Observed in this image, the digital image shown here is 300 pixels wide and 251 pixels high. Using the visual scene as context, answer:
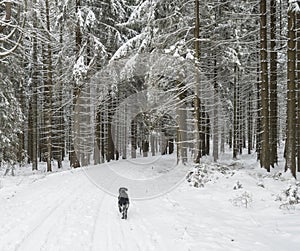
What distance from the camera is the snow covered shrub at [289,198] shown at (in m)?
9.58

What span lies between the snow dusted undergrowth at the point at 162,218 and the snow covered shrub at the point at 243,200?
31 mm

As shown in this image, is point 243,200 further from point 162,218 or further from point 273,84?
point 273,84

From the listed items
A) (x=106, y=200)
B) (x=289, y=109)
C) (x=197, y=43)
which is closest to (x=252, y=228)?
(x=106, y=200)

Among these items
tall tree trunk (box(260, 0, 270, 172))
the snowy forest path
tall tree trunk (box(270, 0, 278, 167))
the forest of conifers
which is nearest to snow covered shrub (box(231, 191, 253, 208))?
the snowy forest path

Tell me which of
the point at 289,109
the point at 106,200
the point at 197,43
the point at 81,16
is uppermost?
the point at 81,16

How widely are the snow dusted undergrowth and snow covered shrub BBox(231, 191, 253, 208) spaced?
31 mm

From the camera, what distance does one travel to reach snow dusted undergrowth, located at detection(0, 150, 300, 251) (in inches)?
268

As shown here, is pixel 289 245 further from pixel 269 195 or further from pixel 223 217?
pixel 269 195

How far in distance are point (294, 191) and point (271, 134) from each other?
10.4m

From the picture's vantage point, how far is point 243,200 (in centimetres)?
1040

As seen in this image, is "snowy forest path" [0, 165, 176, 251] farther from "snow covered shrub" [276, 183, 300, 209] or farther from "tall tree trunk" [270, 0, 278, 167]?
"tall tree trunk" [270, 0, 278, 167]

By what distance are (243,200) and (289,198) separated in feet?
4.64

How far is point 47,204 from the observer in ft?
34.1

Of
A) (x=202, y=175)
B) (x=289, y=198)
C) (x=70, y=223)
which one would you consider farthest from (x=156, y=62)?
(x=70, y=223)
